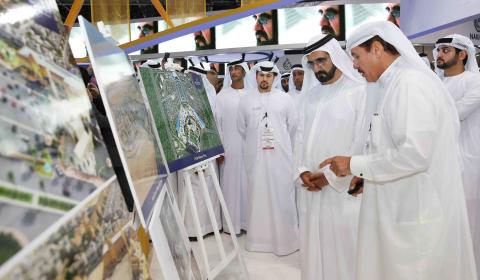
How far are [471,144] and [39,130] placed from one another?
11.3ft

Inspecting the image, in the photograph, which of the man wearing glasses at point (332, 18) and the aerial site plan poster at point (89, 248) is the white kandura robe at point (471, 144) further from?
the man wearing glasses at point (332, 18)

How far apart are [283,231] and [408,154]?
242 centimetres

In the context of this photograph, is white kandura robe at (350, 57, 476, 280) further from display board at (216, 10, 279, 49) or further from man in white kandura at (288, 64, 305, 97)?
display board at (216, 10, 279, 49)

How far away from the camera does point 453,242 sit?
1.83 metres

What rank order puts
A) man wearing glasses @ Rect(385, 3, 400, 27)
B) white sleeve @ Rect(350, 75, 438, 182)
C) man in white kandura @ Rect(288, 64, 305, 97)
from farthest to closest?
man wearing glasses @ Rect(385, 3, 400, 27), man in white kandura @ Rect(288, 64, 305, 97), white sleeve @ Rect(350, 75, 438, 182)

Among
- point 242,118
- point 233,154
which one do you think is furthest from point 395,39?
point 233,154

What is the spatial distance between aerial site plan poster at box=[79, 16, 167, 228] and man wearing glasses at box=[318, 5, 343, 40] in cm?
755

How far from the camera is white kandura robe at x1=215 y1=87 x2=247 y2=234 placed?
15.6 feet

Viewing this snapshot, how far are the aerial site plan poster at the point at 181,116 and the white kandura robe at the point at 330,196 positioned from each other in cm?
68

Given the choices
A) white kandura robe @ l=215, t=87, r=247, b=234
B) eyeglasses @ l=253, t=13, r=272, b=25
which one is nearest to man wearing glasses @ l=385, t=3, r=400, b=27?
eyeglasses @ l=253, t=13, r=272, b=25

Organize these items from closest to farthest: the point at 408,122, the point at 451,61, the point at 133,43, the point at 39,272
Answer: the point at 39,272, the point at 408,122, the point at 451,61, the point at 133,43

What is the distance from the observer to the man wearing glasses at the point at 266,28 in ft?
30.0

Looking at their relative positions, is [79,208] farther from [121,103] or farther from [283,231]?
[283,231]

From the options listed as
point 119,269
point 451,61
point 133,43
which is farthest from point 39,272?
point 133,43
